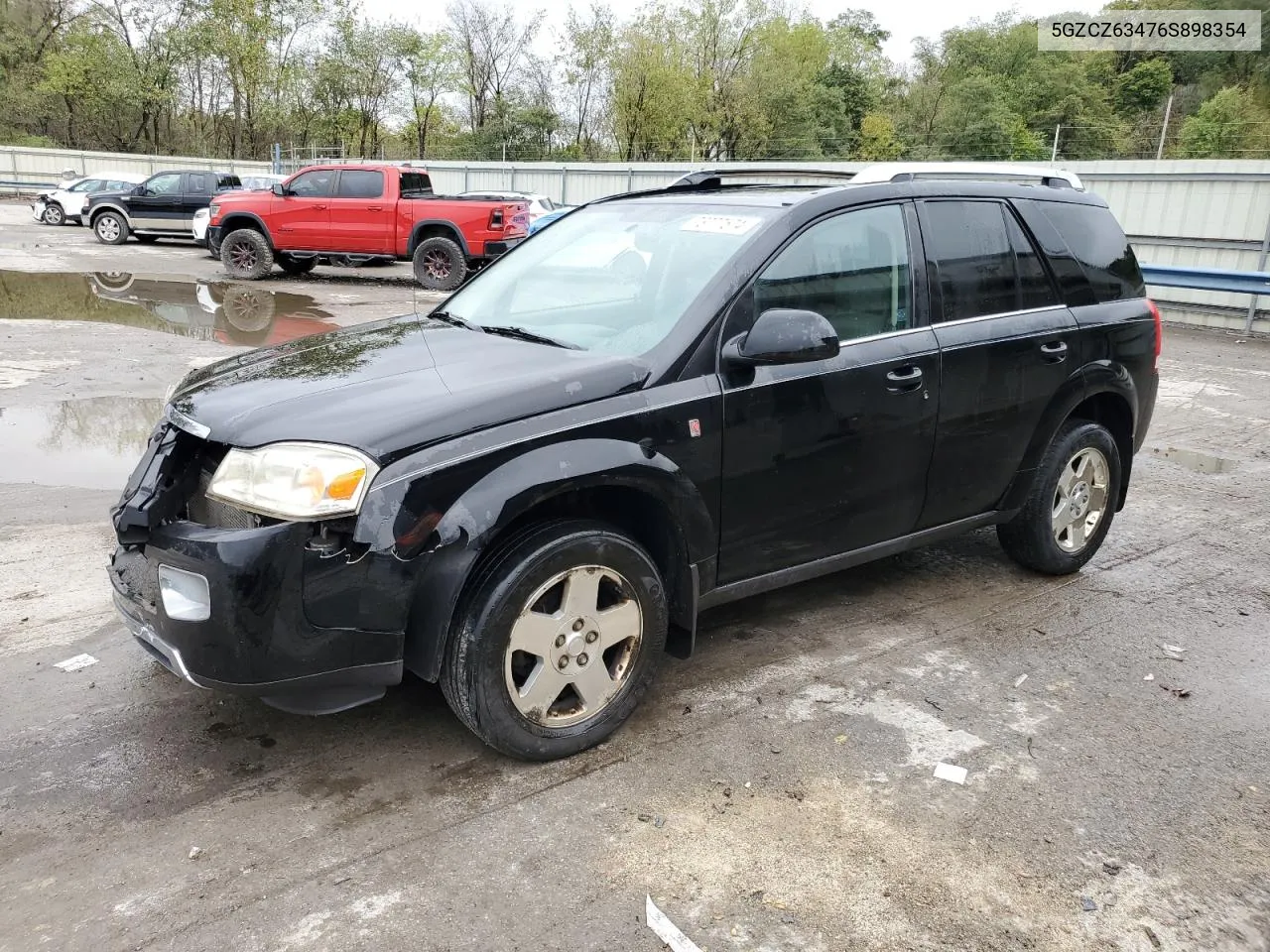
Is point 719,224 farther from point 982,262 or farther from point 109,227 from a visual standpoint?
point 109,227

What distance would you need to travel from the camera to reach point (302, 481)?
105 inches

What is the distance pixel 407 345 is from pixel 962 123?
5678 centimetres

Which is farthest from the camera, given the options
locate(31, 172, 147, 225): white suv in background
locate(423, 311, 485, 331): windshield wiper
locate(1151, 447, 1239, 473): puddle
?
locate(31, 172, 147, 225): white suv in background

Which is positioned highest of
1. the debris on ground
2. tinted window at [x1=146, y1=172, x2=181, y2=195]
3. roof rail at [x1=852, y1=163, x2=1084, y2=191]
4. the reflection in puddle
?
tinted window at [x1=146, y1=172, x2=181, y2=195]

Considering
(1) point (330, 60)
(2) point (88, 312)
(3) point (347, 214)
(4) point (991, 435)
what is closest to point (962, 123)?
(1) point (330, 60)

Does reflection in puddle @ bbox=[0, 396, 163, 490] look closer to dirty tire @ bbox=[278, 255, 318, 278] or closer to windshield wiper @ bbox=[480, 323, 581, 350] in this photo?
windshield wiper @ bbox=[480, 323, 581, 350]

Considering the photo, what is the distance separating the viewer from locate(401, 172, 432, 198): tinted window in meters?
16.5

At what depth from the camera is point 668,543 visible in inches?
129

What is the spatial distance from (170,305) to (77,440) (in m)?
7.23

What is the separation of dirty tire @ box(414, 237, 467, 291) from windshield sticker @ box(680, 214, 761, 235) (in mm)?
12794

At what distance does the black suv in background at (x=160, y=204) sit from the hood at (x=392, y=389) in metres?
20.9

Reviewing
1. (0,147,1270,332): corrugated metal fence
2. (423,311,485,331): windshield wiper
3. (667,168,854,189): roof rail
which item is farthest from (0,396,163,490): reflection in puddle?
(0,147,1270,332): corrugated metal fence

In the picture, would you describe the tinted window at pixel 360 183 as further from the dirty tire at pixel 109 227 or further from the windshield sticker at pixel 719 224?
the windshield sticker at pixel 719 224

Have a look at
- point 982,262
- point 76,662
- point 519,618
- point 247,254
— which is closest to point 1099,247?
point 982,262
